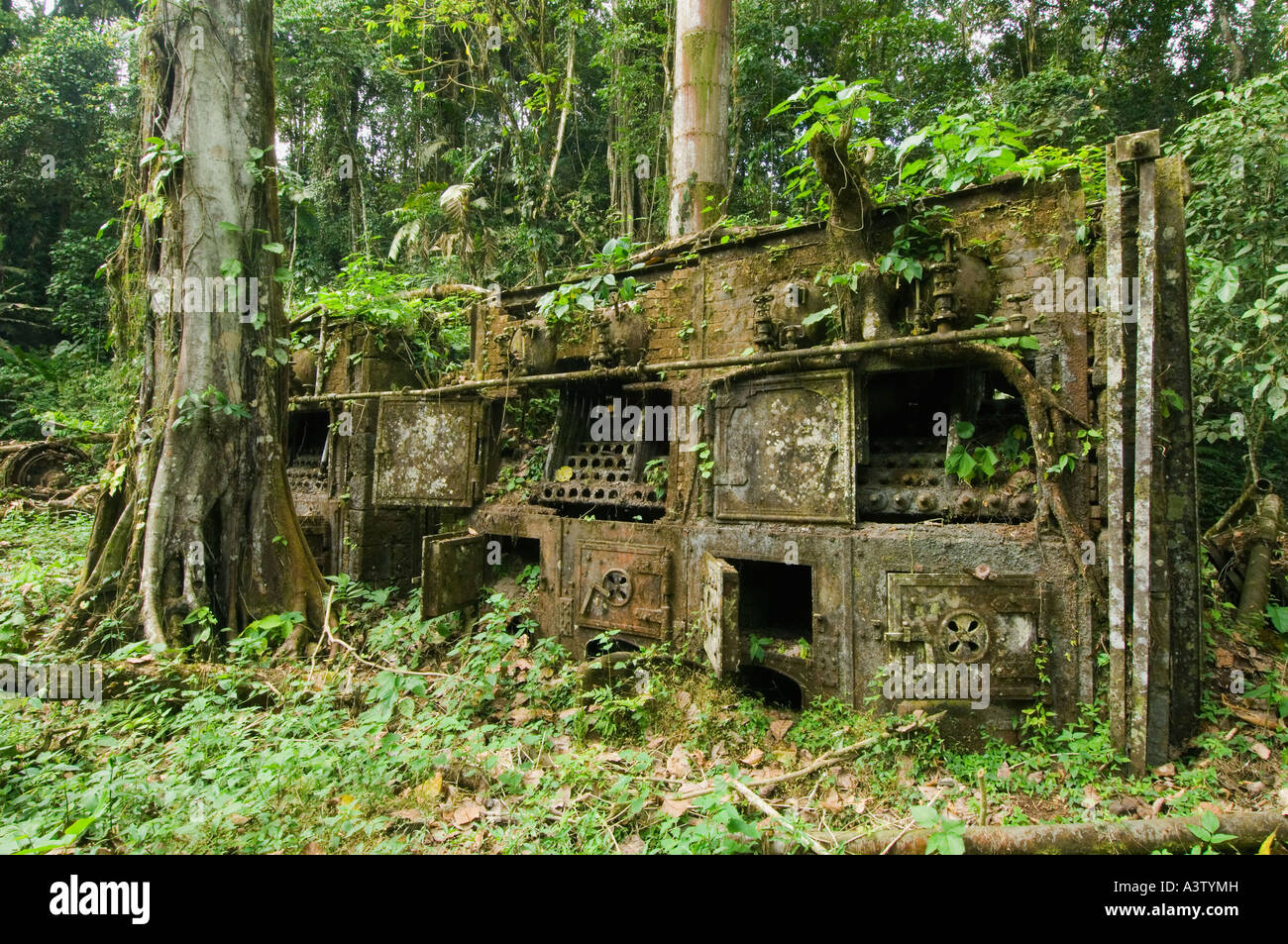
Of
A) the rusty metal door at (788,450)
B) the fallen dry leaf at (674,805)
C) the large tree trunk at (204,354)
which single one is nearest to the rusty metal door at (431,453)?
the large tree trunk at (204,354)

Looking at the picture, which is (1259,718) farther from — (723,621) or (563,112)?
(563,112)

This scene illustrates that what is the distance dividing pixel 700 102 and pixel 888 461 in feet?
22.2

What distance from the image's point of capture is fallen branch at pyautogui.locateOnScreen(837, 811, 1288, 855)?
11.1 ft

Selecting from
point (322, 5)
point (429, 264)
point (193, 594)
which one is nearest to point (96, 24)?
point (322, 5)

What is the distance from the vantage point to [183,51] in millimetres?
6059

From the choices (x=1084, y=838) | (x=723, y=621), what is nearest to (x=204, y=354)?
(x=723, y=621)

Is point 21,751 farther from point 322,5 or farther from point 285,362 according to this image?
point 322,5

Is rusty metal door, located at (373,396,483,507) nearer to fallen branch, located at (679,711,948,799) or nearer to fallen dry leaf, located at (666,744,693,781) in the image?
fallen dry leaf, located at (666,744,693,781)

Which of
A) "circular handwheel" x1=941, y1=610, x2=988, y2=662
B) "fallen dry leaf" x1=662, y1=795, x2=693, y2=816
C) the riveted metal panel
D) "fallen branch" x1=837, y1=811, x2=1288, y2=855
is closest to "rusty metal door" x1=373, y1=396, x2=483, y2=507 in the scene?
"fallen dry leaf" x1=662, y1=795, x2=693, y2=816

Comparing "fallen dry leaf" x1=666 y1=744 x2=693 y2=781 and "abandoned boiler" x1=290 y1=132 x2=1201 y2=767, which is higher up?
"abandoned boiler" x1=290 y1=132 x2=1201 y2=767

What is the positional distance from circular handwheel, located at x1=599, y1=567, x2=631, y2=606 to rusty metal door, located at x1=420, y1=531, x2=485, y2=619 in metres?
1.62

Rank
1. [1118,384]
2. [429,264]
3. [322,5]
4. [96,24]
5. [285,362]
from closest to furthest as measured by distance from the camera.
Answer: [1118,384]
[285,362]
[429,264]
[322,5]
[96,24]
